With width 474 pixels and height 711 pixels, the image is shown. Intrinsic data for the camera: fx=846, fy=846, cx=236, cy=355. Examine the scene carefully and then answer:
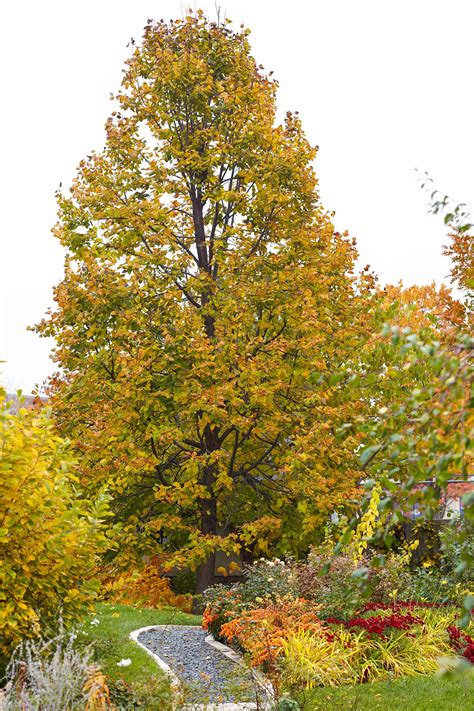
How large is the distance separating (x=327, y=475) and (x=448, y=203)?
325 inches

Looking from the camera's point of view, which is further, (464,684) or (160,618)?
(160,618)

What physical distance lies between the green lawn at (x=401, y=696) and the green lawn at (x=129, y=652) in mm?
1205

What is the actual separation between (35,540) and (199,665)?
2.48 meters

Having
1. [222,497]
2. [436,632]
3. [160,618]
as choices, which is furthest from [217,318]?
[436,632]

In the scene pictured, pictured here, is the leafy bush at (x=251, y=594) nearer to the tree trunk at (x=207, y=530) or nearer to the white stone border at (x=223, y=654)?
the white stone border at (x=223, y=654)

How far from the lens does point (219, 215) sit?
1363 centimetres

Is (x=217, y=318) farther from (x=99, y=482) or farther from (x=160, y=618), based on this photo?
(x=160, y=618)

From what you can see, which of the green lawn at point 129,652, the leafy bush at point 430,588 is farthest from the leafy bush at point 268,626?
the leafy bush at point 430,588

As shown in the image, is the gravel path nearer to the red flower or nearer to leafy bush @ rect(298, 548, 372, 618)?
leafy bush @ rect(298, 548, 372, 618)

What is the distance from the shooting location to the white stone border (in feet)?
19.5

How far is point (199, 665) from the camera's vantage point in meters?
7.82

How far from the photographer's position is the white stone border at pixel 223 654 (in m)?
5.93

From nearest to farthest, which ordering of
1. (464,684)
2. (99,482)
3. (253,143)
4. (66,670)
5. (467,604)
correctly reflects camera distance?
(467,604), (66,670), (464,684), (99,482), (253,143)

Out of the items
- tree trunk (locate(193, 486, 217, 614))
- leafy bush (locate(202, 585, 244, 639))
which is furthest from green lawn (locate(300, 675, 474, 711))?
tree trunk (locate(193, 486, 217, 614))
